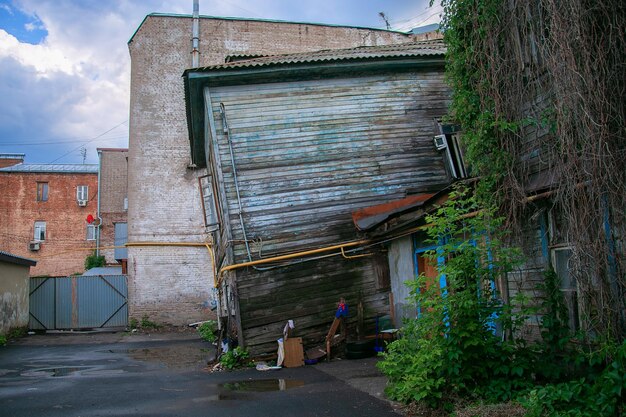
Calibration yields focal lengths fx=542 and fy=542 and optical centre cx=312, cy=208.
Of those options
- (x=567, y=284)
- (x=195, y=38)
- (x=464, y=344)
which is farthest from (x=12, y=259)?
(x=567, y=284)

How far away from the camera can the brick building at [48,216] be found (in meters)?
40.1

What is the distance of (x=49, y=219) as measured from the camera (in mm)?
40719

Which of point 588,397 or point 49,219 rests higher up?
point 49,219

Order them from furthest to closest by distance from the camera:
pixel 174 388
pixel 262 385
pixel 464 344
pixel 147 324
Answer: pixel 147 324 < pixel 174 388 < pixel 262 385 < pixel 464 344

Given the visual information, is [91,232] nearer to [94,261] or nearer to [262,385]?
[94,261]

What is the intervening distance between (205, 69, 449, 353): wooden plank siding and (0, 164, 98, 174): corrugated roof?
33.5 meters

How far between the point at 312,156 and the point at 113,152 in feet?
96.9

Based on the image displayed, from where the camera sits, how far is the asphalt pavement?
22.9 ft

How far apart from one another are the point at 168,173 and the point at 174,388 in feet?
47.6

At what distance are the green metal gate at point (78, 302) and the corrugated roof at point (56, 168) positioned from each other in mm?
20793

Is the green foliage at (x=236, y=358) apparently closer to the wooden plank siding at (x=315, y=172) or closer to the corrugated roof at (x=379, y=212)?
the wooden plank siding at (x=315, y=172)

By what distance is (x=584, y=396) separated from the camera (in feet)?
17.9

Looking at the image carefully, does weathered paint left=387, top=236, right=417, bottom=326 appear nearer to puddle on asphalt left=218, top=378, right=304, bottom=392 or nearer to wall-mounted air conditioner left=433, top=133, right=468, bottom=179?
wall-mounted air conditioner left=433, top=133, right=468, bottom=179

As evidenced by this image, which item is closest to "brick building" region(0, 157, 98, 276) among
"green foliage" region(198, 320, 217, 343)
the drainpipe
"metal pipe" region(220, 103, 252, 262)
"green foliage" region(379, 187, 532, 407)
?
the drainpipe
